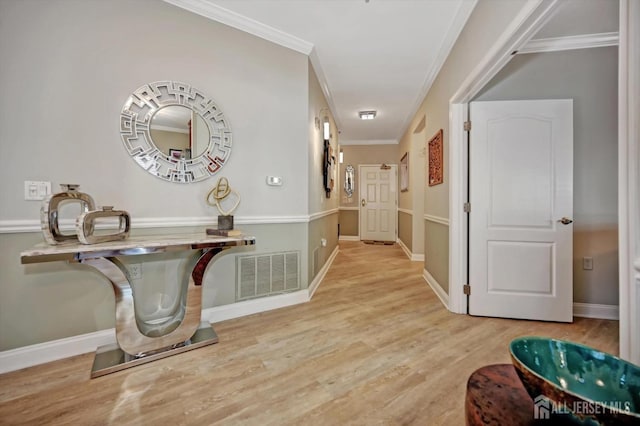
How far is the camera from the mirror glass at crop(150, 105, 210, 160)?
80.6 inches

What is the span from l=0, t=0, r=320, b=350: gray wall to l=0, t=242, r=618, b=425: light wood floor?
16.0 inches

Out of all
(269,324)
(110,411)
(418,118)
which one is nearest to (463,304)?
(269,324)

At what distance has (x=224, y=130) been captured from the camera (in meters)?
2.32

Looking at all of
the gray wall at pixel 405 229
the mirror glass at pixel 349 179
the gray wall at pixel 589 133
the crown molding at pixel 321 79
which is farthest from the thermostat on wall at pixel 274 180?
the mirror glass at pixel 349 179

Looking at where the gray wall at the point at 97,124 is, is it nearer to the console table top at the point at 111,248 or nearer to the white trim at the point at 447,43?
the console table top at the point at 111,248

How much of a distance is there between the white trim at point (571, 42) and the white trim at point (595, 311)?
230 cm

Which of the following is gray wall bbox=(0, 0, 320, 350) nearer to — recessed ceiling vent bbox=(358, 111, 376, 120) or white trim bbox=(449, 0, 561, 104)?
white trim bbox=(449, 0, 561, 104)

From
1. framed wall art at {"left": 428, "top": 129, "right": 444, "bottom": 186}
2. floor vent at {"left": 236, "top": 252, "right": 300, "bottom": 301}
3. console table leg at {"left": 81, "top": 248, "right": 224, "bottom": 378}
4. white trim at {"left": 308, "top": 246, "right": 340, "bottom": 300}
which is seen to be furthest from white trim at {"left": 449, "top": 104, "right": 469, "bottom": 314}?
console table leg at {"left": 81, "top": 248, "right": 224, "bottom": 378}

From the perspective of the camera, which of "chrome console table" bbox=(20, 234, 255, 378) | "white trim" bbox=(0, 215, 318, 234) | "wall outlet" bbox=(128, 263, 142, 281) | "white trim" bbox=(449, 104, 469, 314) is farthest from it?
"white trim" bbox=(449, 104, 469, 314)

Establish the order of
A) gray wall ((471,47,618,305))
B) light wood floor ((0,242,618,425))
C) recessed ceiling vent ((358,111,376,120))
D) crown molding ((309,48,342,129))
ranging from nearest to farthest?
light wood floor ((0,242,618,425))
gray wall ((471,47,618,305))
crown molding ((309,48,342,129))
recessed ceiling vent ((358,111,376,120))

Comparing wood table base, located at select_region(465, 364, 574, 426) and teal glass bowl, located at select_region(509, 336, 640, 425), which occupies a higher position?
teal glass bowl, located at select_region(509, 336, 640, 425)

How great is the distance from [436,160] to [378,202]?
3.88 metres

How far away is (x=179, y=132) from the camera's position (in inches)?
83.8

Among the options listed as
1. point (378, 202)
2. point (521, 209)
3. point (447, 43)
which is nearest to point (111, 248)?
point (521, 209)
